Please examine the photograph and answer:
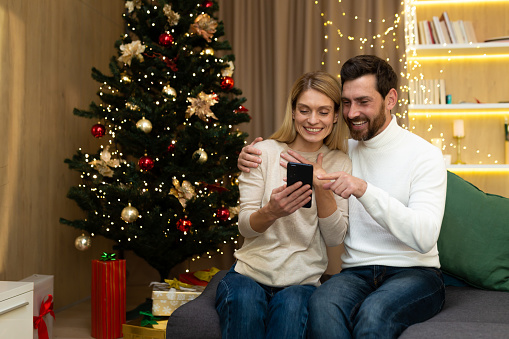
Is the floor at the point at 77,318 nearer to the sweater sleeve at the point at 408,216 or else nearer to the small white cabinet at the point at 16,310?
the small white cabinet at the point at 16,310

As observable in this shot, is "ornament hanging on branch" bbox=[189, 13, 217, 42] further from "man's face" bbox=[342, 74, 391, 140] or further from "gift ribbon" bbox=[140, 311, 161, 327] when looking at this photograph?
"gift ribbon" bbox=[140, 311, 161, 327]

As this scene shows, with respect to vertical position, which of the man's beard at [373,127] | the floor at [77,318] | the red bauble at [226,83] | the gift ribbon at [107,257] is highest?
the red bauble at [226,83]

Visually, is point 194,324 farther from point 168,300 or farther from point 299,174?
point 168,300

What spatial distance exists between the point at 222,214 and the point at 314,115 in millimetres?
1314

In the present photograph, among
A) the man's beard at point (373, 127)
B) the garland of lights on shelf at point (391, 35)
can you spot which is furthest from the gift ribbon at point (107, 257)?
the garland of lights on shelf at point (391, 35)

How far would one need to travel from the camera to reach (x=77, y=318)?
3.15 meters

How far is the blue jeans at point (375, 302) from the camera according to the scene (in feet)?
4.88

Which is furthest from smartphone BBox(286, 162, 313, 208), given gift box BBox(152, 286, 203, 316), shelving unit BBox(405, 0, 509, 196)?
shelving unit BBox(405, 0, 509, 196)

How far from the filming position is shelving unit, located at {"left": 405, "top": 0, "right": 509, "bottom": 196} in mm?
4039

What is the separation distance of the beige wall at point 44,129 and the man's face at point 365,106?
6.05ft

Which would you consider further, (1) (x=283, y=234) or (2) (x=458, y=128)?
(2) (x=458, y=128)

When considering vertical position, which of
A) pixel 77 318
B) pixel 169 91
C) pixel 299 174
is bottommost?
pixel 77 318

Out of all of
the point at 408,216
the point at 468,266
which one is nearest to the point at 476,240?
the point at 468,266

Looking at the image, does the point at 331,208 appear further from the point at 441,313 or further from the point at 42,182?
the point at 42,182
